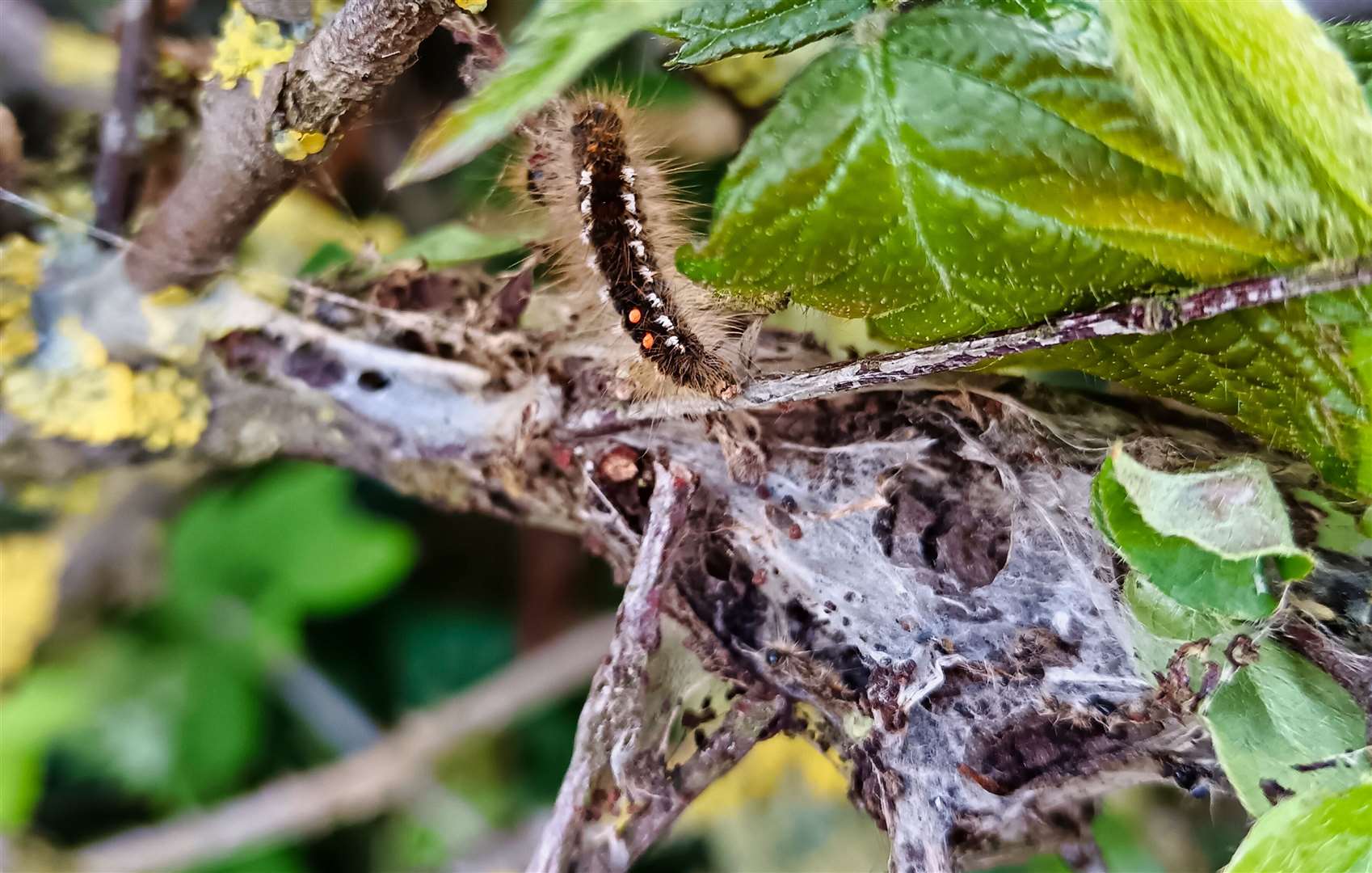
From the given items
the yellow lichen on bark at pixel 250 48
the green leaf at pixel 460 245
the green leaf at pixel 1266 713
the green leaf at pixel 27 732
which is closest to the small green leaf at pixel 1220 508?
the green leaf at pixel 1266 713

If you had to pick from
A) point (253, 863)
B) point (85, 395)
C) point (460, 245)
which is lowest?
point (253, 863)

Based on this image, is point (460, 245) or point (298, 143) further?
point (460, 245)

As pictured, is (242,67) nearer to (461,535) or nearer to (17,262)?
(17,262)

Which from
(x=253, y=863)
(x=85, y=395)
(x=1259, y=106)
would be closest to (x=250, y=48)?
(x=85, y=395)

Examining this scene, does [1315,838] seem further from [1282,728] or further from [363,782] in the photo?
[363,782]

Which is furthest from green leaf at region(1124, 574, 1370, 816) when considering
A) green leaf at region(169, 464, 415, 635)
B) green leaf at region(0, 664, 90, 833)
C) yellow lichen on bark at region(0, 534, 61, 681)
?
yellow lichen on bark at region(0, 534, 61, 681)

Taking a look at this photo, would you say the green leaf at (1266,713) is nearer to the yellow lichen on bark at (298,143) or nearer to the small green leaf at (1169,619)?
the small green leaf at (1169,619)
